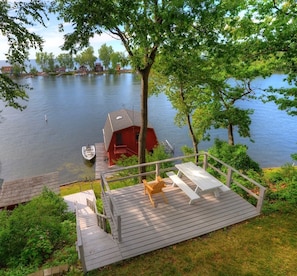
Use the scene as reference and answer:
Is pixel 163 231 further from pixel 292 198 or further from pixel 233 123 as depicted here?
pixel 233 123

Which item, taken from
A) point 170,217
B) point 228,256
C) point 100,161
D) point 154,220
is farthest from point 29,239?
point 100,161

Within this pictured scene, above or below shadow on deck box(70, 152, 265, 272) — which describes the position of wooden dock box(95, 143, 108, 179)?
below

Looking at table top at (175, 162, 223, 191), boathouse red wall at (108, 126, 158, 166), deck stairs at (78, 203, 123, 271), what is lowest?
boathouse red wall at (108, 126, 158, 166)

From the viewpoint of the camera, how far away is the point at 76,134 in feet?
121

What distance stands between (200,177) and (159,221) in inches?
92.0

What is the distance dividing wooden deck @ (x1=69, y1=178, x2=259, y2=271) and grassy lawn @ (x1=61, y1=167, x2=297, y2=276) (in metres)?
0.22

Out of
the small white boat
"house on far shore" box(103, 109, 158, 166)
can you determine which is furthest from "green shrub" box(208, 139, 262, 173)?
the small white boat

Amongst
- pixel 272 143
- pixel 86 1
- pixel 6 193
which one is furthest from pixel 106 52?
pixel 86 1

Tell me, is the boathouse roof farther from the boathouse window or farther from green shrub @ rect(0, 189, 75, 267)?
green shrub @ rect(0, 189, 75, 267)

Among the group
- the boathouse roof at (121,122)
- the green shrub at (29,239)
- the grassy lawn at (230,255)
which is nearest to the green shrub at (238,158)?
the grassy lawn at (230,255)

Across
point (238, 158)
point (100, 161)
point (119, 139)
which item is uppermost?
point (238, 158)

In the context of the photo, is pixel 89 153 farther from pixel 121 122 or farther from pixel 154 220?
pixel 154 220

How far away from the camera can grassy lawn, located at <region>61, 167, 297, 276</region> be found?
5250 millimetres

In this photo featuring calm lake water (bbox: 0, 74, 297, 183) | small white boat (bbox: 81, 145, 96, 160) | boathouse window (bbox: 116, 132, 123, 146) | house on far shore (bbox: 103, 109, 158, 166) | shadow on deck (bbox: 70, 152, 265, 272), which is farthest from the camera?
calm lake water (bbox: 0, 74, 297, 183)
